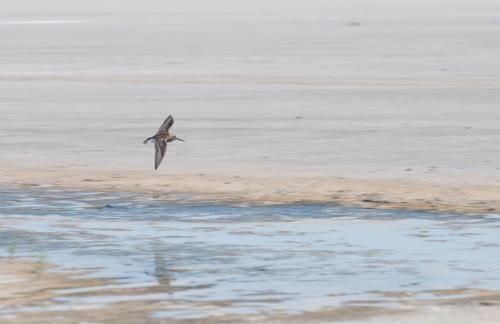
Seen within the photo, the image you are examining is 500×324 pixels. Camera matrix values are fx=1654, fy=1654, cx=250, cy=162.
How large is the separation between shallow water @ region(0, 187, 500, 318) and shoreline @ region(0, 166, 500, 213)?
1.36 ft

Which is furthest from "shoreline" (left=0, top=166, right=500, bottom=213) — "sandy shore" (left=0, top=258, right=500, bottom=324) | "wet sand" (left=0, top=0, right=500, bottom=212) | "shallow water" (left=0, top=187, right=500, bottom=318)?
"sandy shore" (left=0, top=258, right=500, bottom=324)

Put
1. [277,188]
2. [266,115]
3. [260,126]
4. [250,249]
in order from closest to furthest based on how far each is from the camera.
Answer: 1. [250,249]
2. [277,188]
3. [260,126]
4. [266,115]

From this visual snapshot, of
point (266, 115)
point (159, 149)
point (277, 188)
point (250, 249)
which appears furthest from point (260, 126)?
point (250, 249)

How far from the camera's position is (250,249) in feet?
42.5

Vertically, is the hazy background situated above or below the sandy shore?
above

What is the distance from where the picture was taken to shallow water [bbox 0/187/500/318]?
1112 centimetres

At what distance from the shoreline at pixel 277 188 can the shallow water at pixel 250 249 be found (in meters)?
0.42

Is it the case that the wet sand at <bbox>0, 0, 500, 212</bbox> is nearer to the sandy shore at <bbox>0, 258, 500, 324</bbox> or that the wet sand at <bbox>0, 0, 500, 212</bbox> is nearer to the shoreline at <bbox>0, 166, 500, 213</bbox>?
the shoreline at <bbox>0, 166, 500, 213</bbox>

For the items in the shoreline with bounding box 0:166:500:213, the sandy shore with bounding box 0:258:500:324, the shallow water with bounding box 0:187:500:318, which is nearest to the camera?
the sandy shore with bounding box 0:258:500:324

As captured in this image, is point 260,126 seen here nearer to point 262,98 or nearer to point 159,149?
point 262,98

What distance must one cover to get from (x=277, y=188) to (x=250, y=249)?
12.7 feet

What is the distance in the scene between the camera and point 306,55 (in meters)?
38.4

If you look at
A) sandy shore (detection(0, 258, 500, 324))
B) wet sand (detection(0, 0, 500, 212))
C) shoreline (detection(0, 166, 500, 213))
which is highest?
wet sand (detection(0, 0, 500, 212))

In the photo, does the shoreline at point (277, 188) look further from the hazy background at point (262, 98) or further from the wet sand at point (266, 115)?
the hazy background at point (262, 98)
